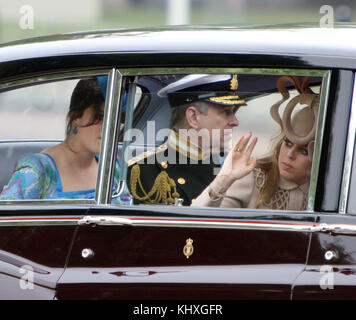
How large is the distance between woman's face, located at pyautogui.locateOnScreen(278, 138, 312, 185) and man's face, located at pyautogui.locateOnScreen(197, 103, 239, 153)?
7.9 inches

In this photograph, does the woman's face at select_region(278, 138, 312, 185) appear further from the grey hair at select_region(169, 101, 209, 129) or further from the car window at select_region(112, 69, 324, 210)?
the grey hair at select_region(169, 101, 209, 129)

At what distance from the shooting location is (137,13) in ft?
91.9

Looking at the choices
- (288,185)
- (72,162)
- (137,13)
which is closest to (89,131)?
(72,162)

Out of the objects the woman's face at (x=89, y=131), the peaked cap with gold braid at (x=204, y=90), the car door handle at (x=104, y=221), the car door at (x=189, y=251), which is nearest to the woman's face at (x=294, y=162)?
the car door at (x=189, y=251)

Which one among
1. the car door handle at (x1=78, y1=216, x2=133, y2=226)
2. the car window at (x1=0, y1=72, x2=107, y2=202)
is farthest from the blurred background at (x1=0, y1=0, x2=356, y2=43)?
the car door handle at (x1=78, y1=216, x2=133, y2=226)

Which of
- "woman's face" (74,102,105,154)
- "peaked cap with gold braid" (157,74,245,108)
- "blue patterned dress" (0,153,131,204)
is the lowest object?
"blue patterned dress" (0,153,131,204)

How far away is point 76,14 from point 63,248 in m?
23.0

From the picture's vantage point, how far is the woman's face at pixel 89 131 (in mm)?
3146

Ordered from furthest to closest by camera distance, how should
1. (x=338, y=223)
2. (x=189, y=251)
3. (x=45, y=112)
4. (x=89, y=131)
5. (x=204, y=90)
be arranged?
(x=45, y=112) < (x=89, y=131) < (x=204, y=90) < (x=189, y=251) < (x=338, y=223)

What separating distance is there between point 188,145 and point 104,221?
45 centimetres

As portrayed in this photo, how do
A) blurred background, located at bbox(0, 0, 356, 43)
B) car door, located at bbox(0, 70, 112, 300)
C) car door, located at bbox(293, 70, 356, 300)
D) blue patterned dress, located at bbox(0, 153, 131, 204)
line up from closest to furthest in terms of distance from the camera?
car door, located at bbox(293, 70, 356, 300), car door, located at bbox(0, 70, 112, 300), blue patterned dress, located at bbox(0, 153, 131, 204), blurred background, located at bbox(0, 0, 356, 43)

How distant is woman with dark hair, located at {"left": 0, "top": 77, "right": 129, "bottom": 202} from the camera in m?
3.10

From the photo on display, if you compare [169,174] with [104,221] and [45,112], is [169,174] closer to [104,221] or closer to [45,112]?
[104,221]

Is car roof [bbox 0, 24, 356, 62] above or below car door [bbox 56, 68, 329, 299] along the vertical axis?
above
